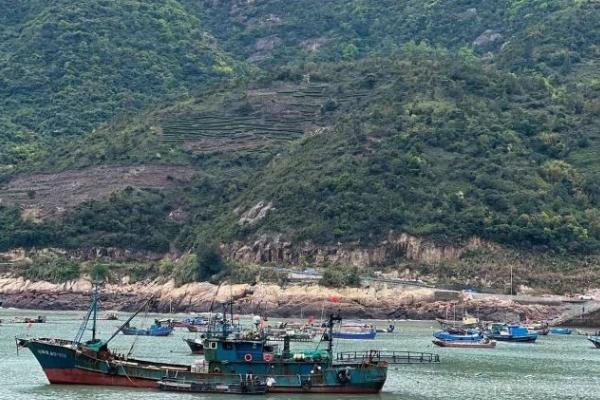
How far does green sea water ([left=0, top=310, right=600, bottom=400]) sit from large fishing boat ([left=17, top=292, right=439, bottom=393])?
92cm

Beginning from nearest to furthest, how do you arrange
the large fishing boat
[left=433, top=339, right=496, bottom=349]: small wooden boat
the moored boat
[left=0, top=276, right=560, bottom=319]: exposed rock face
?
the large fishing boat → [left=433, top=339, right=496, bottom=349]: small wooden boat → the moored boat → [left=0, top=276, right=560, bottom=319]: exposed rock face

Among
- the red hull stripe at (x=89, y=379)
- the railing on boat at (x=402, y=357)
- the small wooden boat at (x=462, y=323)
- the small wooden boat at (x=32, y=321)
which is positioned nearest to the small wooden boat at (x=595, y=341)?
the small wooden boat at (x=462, y=323)

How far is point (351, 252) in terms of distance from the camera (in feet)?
622

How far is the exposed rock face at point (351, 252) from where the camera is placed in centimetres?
18662

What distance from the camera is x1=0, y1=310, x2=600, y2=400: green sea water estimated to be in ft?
327

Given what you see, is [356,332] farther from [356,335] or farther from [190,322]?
[190,322]

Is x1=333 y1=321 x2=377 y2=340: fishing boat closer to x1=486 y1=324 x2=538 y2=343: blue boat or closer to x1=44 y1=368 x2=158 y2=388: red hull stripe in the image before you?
x1=486 y1=324 x2=538 y2=343: blue boat

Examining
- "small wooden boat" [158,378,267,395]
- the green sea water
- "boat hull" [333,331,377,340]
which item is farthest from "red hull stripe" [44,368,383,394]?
"boat hull" [333,331,377,340]

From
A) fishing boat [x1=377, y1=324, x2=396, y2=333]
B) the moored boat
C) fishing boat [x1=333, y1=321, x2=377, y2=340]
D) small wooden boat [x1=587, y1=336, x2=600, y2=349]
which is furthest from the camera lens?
the moored boat

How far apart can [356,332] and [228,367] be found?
52.3 m

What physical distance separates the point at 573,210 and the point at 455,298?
2893cm

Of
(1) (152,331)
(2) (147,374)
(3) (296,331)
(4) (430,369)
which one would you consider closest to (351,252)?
(1) (152,331)

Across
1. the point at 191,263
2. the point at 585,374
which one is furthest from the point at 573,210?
the point at 585,374

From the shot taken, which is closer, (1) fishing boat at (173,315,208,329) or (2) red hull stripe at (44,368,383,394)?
(2) red hull stripe at (44,368,383,394)
